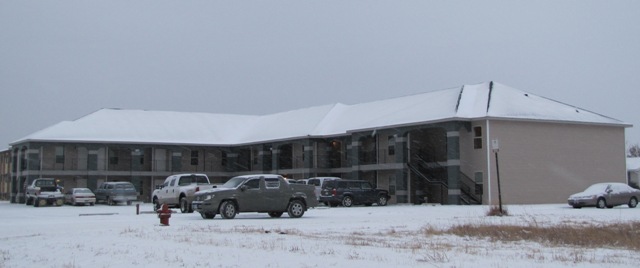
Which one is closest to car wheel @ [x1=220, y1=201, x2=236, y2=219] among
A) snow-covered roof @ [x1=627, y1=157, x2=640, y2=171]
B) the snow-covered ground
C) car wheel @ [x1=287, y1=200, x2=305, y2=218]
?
car wheel @ [x1=287, y1=200, x2=305, y2=218]

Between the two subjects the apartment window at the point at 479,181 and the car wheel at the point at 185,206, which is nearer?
the car wheel at the point at 185,206

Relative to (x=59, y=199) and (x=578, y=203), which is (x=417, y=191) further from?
(x=59, y=199)

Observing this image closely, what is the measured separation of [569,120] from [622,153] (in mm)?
5714

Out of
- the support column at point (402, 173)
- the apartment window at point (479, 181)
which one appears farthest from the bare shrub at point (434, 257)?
the support column at point (402, 173)

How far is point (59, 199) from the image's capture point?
4931 cm

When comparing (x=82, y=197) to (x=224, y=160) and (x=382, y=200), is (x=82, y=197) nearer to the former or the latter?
(x=224, y=160)

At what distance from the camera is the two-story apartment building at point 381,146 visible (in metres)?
43.5

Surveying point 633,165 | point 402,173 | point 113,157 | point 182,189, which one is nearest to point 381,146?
point 402,173

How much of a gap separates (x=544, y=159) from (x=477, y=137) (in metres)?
4.29

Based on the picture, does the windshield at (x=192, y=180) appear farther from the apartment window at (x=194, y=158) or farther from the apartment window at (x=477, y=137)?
the apartment window at (x=194, y=158)

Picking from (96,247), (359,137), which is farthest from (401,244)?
(359,137)

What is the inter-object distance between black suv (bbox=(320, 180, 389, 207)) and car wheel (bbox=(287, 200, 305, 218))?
13.5 meters

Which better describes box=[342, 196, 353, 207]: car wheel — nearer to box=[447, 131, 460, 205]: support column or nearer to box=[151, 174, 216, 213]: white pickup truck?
box=[447, 131, 460, 205]: support column

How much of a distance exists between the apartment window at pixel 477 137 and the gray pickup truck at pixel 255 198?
59.5 ft
